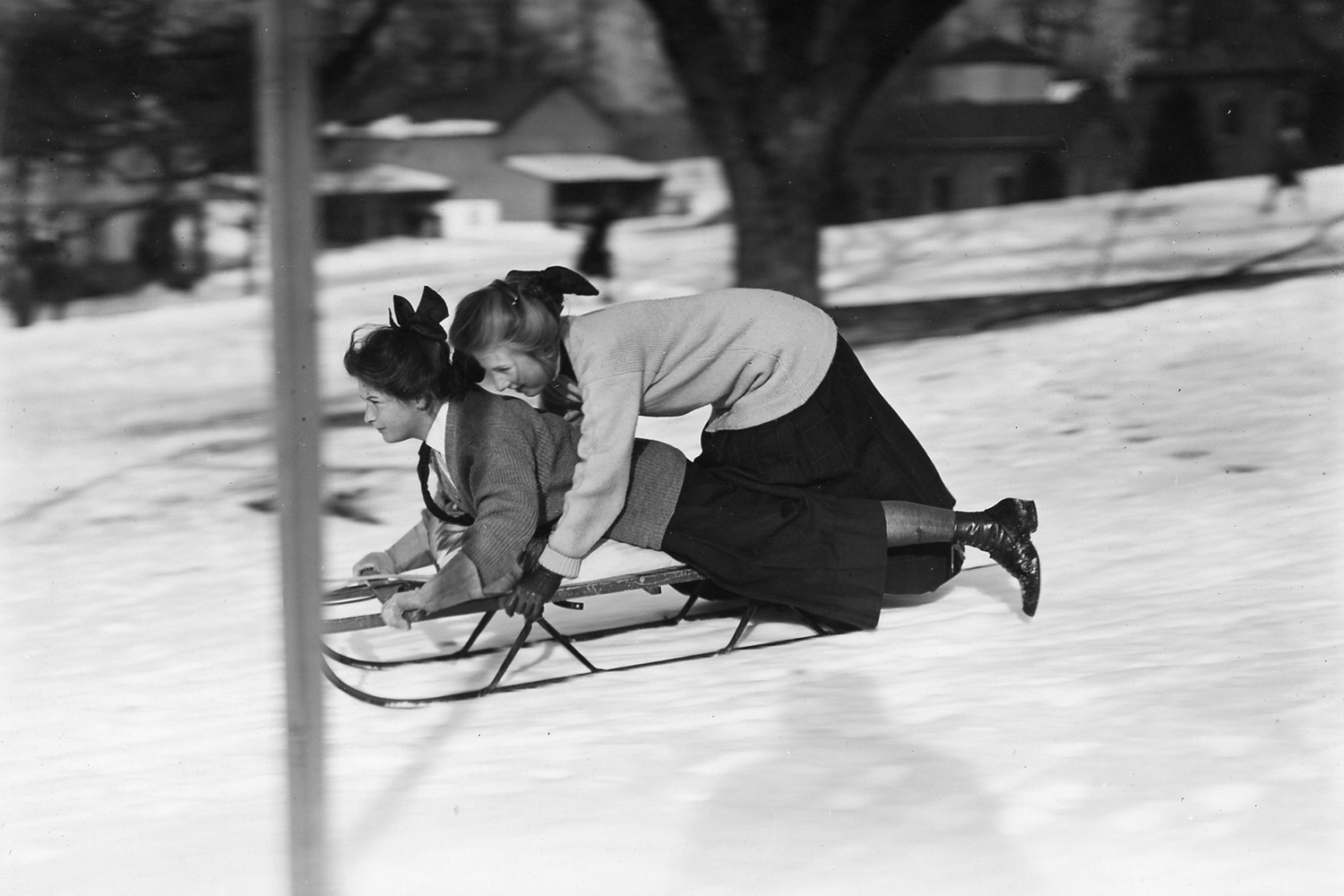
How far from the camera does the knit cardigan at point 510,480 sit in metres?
3.08

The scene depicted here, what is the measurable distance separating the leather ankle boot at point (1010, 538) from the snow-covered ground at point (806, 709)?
117 mm

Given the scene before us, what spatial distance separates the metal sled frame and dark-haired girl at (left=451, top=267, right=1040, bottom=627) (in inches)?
3.9

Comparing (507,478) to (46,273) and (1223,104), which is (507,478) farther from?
(1223,104)

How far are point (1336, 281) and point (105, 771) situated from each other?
270 inches

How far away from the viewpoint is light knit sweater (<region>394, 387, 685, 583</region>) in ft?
10.1

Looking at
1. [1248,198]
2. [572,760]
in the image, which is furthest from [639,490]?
[1248,198]

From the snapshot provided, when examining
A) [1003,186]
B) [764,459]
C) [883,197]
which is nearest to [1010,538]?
[764,459]

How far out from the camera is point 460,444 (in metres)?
3.11

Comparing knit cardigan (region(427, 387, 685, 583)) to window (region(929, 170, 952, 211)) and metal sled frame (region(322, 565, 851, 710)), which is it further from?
window (region(929, 170, 952, 211))

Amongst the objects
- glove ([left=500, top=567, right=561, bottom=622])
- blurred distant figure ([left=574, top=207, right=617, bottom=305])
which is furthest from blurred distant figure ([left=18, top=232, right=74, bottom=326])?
glove ([left=500, top=567, right=561, bottom=622])

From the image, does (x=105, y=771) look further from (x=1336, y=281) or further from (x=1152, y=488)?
(x=1336, y=281)

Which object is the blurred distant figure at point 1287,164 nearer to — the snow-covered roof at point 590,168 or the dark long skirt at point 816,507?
the snow-covered roof at point 590,168

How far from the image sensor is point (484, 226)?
8172 millimetres

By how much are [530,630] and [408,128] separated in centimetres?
529
